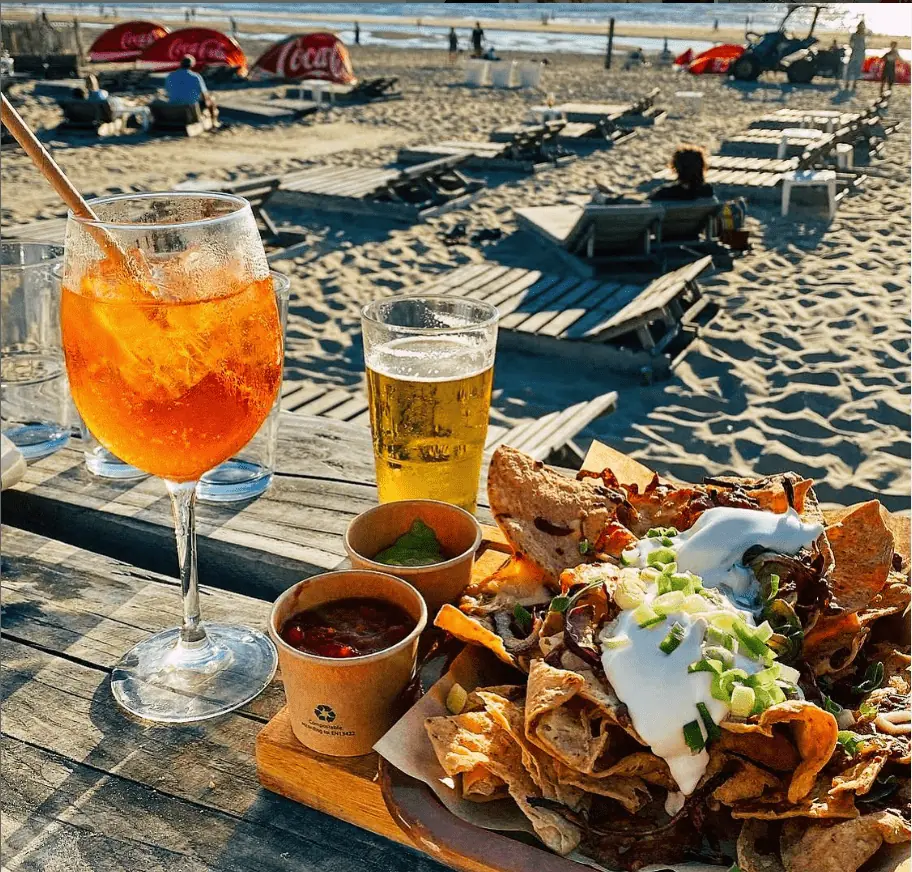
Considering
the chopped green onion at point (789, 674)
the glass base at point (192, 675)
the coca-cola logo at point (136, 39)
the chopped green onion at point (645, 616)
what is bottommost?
the coca-cola logo at point (136, 39)

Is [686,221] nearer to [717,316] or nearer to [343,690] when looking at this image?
[717,316]

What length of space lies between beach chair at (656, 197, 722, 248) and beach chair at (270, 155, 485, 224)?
283cm

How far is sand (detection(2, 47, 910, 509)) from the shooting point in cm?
561

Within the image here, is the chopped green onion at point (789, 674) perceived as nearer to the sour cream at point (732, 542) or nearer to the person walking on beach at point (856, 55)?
the sour cream at point (732, 542)

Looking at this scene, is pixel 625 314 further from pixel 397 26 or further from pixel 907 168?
pixel 397 26

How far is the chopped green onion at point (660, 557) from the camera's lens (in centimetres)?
134

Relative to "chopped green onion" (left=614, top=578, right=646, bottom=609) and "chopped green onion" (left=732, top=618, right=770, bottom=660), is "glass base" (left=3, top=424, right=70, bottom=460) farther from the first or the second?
"chopped green onion" (left=732, top=618, right=770, bottom=660)

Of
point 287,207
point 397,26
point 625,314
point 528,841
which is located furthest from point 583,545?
point 397,26

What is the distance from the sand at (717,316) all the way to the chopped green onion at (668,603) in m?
4.06

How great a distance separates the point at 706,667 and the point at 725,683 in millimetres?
29

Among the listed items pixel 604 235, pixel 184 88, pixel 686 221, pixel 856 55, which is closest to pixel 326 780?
pixel 604 235

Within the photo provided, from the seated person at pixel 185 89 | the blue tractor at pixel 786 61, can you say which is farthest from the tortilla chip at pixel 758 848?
the blue tractor at pixel 786 61

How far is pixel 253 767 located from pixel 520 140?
13.8m

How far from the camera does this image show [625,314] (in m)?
6.69
